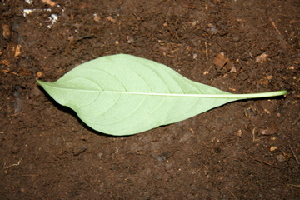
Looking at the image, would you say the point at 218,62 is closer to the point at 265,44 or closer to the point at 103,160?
the point at 265,44

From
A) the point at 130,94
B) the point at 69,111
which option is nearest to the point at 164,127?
the point at 130,94

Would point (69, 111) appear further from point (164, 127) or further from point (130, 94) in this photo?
point (164, 127)

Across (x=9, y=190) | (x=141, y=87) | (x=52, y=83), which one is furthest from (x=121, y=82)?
(x=9, y=190)

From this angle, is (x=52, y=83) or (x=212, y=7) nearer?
(x=52, y=83)
